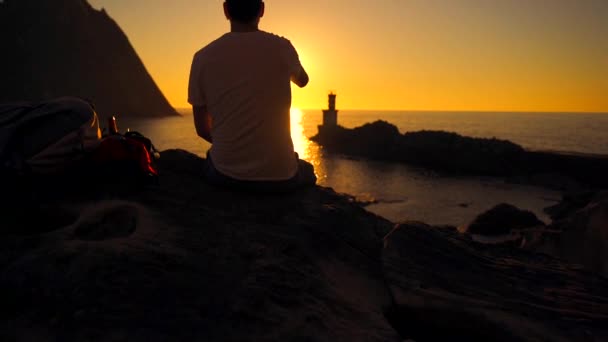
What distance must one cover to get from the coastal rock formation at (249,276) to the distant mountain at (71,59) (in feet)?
421

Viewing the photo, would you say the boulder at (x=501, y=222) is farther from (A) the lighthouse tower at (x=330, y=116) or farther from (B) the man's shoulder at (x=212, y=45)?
(A) the lighthouse tower at (x=330, y=116)

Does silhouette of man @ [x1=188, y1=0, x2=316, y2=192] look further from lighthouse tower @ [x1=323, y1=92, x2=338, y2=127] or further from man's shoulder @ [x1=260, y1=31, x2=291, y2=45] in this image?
lighthouse tower @ [x1=323, y1=92, x2=338, y2=127]

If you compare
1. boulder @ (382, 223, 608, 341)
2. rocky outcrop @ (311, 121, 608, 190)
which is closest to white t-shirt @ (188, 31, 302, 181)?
boulder @ (382, 223, 608, 341)

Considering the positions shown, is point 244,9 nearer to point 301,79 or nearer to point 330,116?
point 301,79

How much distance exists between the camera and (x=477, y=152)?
119 ft

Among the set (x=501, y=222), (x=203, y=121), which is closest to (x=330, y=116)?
(x=501, y=222)

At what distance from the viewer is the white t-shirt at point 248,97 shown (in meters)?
2.88

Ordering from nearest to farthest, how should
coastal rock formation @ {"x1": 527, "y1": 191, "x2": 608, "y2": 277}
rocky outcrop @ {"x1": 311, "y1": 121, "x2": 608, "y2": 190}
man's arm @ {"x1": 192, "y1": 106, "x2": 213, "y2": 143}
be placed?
1. man's arm @ {"x1": 192, "y1": 106, "x2": 213, "y2": 143}
2. coastal rock formation @ {"x1": 527, "y1": 191, "x2": 608, "y2": 277}
3. rocky outcrop @ {"x1": 311, "y1": 121, "x2": 608, "y2": 190}

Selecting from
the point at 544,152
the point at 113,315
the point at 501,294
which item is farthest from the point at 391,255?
the point at 544,152

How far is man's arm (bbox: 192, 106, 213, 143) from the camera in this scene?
10.7ft

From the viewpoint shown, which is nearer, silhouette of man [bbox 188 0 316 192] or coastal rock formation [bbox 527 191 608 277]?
silhouette of man [bbox 188 0 316 192]

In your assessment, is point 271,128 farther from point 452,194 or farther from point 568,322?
point 452,194

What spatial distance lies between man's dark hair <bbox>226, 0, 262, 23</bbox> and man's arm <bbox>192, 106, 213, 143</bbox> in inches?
34.7

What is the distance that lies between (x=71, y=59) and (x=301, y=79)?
17002 centimetres
